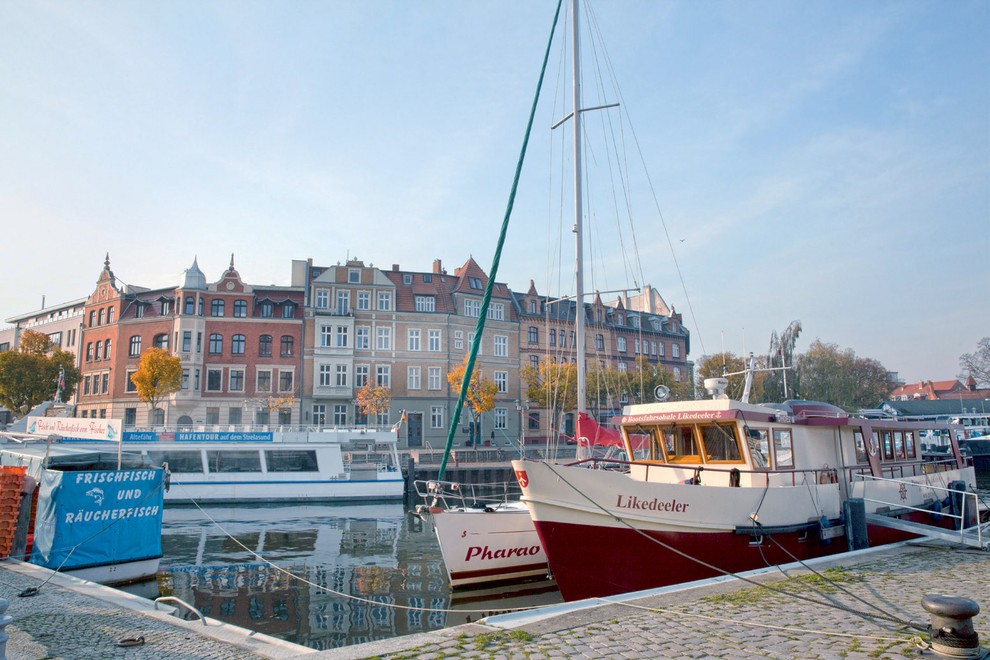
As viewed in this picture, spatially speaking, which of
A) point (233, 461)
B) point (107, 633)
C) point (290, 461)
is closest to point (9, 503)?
point (107, 633)

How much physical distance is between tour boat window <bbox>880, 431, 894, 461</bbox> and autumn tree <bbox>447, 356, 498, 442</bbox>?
26.9 meters

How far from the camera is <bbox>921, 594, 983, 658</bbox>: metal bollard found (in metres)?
5.52

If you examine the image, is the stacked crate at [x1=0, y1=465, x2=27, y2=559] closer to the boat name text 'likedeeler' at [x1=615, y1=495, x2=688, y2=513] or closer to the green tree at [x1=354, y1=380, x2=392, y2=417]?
the boat name text 'likedeeler' at [x1=615, y1=495, x2=688, y2=513]

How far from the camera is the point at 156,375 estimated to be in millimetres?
40344

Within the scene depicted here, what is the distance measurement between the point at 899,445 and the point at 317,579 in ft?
47.2

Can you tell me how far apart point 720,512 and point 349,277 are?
126ft

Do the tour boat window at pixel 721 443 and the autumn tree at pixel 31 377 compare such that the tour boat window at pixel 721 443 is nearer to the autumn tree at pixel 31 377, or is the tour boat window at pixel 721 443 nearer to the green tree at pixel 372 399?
the green tree at pixel 372 399

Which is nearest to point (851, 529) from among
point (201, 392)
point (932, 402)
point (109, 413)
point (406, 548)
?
point (406, 548)

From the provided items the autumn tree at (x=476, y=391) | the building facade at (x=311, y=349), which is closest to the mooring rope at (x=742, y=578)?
the autumn tree at (x=476, y=391)

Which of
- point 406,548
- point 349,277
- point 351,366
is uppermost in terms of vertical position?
point 349,277

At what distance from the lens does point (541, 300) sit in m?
53.2

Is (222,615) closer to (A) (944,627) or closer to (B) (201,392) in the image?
(A) (944,627)

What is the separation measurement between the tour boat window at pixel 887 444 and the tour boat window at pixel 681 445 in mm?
5718

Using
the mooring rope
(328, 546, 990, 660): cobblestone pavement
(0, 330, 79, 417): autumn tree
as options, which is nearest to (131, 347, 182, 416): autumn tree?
(0, 330, 79, 417): autumn tree
